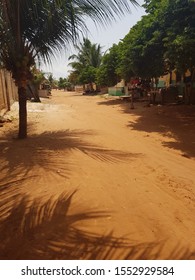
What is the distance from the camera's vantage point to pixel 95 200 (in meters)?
3.81

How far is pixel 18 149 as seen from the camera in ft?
21.2

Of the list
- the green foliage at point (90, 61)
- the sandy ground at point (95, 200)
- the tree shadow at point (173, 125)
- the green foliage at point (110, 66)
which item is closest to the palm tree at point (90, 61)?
the green foliage at point (90, 61)

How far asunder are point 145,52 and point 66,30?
6390 millimetres

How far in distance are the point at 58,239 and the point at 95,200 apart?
0.99 meters

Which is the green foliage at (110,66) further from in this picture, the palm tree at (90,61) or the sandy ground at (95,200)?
the sandy ground at (95,200)

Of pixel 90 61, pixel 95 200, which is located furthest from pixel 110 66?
pixel 95 200

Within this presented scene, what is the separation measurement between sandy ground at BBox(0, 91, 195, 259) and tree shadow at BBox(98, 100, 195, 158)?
13.3 inches

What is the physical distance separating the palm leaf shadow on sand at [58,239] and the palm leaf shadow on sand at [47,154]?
1.21 m

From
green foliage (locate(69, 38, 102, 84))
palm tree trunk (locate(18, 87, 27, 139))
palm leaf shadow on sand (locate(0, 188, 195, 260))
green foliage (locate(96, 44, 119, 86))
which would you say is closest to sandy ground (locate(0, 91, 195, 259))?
palm leaf shadow on sand (locate(0, 188, 195, 260))

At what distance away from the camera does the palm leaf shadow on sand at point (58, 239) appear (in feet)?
8.89

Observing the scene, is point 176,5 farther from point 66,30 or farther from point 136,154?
point 136,154

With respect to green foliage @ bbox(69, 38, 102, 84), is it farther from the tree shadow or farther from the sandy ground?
the sandy ground

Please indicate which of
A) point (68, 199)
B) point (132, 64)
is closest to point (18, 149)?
point (68, 199)

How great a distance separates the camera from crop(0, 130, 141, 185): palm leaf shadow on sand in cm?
498
